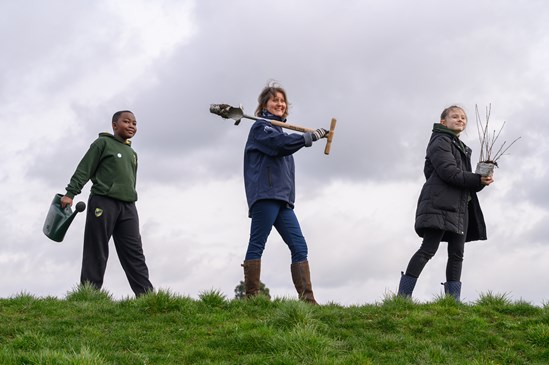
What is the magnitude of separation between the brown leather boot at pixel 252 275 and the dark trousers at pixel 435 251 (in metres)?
1.84

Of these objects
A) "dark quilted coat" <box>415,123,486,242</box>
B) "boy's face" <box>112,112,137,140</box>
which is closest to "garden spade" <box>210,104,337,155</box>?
"dark quilted coat" <box>415,123,486,242</box>

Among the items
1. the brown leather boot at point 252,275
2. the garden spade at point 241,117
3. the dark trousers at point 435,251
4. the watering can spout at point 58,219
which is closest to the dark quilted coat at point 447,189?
the dark trousers at point 435,251

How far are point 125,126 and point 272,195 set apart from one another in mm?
2562

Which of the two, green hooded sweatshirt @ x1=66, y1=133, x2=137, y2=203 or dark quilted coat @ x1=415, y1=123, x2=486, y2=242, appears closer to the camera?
dark quilted coat @ x1=415, y1=123, x2=486, y2=242

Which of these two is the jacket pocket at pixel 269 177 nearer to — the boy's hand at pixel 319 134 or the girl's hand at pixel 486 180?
the boy's hand at pixel 319 134

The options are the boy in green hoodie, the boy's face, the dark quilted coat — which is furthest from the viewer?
the boy's face

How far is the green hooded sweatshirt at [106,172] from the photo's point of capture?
34.4 feet

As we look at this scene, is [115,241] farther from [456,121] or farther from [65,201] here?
[456,121]

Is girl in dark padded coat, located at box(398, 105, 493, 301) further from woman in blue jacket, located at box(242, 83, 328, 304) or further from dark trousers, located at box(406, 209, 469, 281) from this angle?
woman in blue jacket, located at box(242, 83, 328, 304)

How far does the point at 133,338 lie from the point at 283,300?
176 centimetres

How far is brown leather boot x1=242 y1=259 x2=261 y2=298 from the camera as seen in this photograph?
31.4 feet

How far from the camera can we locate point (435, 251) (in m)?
10.0

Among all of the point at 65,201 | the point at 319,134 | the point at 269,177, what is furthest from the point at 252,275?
the point at 65,201

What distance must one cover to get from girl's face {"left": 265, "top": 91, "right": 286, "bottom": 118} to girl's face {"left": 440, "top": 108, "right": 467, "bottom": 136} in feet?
6.81
